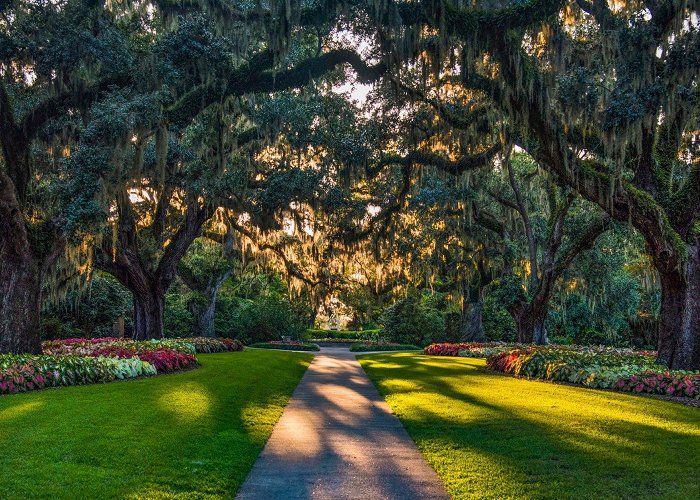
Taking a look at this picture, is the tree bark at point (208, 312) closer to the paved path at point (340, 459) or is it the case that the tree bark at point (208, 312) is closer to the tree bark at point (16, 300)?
the tree bark at point (16, 300)

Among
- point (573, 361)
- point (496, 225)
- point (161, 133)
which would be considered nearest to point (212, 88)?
point (161, 133)

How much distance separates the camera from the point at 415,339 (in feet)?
120

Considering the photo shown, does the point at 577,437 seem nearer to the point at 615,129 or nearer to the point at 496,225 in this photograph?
the point at 615,129

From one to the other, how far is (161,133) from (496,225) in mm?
14731

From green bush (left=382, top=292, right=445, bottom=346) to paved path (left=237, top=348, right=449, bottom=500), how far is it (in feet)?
85.7

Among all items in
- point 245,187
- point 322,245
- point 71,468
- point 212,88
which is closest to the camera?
point 71,468

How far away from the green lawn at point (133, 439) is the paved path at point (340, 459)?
10.1 inches

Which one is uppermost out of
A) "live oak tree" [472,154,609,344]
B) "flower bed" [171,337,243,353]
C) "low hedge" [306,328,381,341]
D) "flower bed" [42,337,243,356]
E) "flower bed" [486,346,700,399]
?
"live oak tree" [472,154,609,344]

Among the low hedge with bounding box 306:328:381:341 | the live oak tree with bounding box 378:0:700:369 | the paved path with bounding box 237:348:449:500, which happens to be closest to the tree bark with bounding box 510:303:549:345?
the live oak tree with bounding box 378:0:700:369

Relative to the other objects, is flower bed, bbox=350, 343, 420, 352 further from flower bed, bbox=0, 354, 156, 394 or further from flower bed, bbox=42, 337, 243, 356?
flower bed, bbox=0, 354, 156, 394

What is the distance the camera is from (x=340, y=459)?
20.6 ft

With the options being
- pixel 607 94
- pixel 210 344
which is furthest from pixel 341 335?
pixel 607 94

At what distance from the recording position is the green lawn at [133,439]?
16.1ft

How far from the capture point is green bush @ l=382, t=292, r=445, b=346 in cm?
3650
